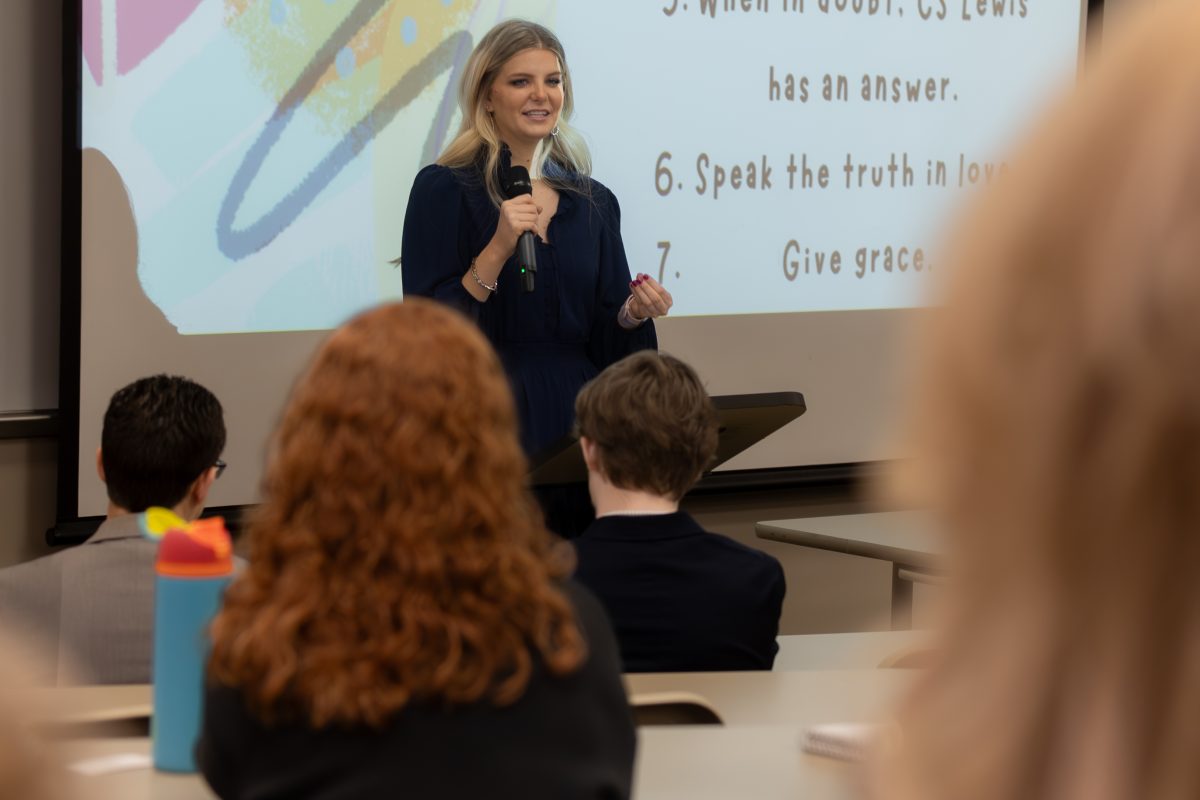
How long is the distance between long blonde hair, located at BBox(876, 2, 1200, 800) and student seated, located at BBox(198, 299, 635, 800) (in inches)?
30.5

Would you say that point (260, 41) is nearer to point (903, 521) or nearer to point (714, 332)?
point (714, 332)

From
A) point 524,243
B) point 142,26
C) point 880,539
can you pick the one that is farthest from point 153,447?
point 880,539

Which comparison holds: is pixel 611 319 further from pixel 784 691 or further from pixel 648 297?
pixel 784 691

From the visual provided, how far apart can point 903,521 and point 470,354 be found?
2.60 metres

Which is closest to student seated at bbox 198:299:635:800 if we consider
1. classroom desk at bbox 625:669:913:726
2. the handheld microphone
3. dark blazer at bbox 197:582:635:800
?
dark blazer at bbox 197:582:635:800

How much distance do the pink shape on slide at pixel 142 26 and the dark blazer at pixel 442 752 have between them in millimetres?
2469

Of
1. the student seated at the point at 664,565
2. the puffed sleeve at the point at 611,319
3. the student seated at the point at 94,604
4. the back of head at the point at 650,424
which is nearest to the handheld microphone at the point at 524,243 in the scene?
the puffed sleeve at the point at 611,319

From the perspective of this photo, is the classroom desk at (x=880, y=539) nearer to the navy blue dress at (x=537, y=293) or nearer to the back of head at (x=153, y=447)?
the navy blue dress at (x=537, y=293)

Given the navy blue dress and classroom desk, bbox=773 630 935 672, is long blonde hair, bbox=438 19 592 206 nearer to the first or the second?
the navy blue dress

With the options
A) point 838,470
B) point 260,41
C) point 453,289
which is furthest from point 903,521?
point 260,41

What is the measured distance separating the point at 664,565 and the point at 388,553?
936 millimetres

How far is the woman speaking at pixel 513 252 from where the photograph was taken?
3316 millimetres

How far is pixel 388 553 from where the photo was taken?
122 centimetres

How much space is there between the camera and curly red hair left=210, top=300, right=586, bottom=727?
3.89 feet
